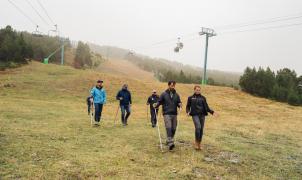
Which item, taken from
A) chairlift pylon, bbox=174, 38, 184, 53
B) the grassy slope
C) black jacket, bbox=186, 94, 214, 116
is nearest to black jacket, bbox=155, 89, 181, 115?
black jacket, bbox=186, 94, 214, 116

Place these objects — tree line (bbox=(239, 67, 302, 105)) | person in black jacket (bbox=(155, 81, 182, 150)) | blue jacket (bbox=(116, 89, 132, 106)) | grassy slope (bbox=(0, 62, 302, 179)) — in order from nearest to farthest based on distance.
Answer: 1. grassy slope (bbox=(0, 62, 302, 179))
2. person in black jacket (bbox=(155, 81, 182, 150))
3. blue jacket (bbox=(116, 89, 132, 106))
4. tree line (bbox=(239, 67, 302, 105))

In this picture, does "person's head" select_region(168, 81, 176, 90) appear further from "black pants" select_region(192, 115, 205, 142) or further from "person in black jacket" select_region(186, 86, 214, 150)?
"black pants" select_region(192, 115, 205, 142)

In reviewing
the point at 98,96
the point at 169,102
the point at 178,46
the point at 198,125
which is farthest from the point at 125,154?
the point at 178,46

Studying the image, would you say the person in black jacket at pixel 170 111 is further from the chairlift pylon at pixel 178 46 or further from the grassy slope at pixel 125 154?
the chairlift pylon at pixel 178 46

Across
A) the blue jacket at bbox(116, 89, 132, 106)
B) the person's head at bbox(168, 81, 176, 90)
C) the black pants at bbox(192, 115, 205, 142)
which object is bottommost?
the black pants at bbox(192, 115, 205, 142)

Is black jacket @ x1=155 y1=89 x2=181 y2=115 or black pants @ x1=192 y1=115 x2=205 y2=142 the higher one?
black jacket @ x1=155 y1=89 x2=181 y2=115

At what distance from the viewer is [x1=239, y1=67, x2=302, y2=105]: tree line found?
201 feet

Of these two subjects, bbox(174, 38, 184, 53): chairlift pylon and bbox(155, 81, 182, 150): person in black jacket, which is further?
bbox(174, 38, 184, 53): chairlift pylon

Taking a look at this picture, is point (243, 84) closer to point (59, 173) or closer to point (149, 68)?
point (59, 173)

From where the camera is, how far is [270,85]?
209ft

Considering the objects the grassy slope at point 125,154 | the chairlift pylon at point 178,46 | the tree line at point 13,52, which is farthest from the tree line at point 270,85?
Result: the grassy slope at point 125,154

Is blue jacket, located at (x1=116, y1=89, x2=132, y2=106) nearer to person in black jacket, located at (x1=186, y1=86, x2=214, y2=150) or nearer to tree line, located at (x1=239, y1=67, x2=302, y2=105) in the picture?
person in black jacket, located at (x1=186, y1=86, x2=214, y2=150)

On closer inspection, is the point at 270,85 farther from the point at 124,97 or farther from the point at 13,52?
the point at 124,97

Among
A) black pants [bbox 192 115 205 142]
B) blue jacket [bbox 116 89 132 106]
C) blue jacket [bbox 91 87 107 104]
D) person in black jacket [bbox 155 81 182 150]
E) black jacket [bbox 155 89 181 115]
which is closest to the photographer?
person in black jacket [bbox 155 81 182 150]
